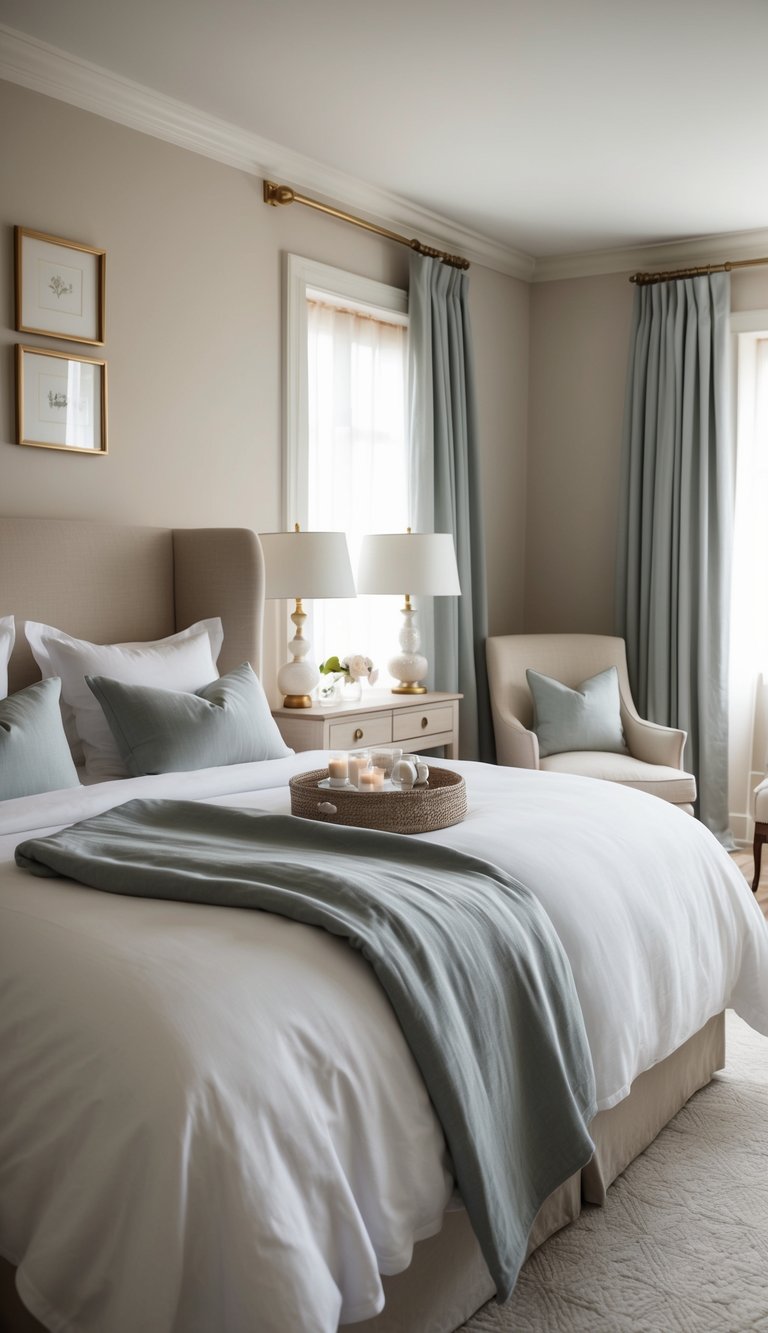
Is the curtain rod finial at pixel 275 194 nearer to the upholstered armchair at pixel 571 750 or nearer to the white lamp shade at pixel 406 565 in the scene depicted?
the white lamp shade at pixel 406 565

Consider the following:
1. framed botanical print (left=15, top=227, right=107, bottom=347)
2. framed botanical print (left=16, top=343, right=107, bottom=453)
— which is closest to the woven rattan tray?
framed botanical print (left=16, top=343, right=107, bottom=453)

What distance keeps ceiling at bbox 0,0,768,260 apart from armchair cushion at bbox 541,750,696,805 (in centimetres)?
230

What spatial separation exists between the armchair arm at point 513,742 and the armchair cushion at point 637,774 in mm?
Result: 71

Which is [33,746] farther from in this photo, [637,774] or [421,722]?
[637,774]

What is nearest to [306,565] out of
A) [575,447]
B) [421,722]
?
[421,722]

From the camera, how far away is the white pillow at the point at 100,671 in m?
3.07

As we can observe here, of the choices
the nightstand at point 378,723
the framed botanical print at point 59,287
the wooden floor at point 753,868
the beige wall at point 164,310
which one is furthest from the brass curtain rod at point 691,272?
the framed botanical print at point 59,287

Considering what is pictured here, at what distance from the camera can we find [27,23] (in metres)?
3.15

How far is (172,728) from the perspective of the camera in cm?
292

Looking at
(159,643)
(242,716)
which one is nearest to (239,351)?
(159,643)

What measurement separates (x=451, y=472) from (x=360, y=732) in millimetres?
1515

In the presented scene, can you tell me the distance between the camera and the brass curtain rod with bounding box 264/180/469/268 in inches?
164

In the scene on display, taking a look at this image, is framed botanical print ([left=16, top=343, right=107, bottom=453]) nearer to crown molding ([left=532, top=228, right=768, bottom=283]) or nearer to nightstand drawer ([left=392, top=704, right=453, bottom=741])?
nightstand drawer ([left=392, top=704, right=453, bottom=741])

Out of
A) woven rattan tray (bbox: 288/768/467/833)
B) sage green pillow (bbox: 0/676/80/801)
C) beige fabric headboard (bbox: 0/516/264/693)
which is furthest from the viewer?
beige fabric headboard (bbox: 0/516/264/693)
